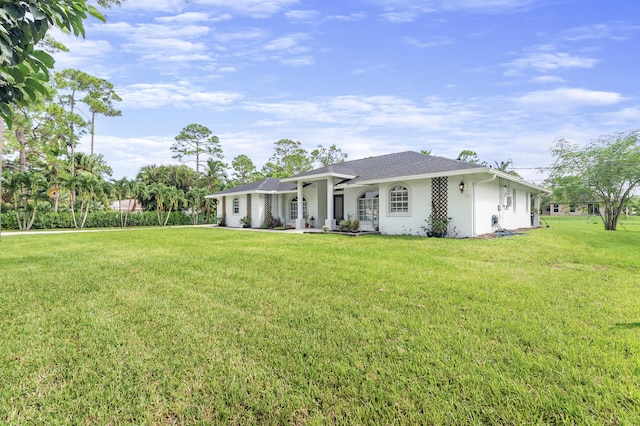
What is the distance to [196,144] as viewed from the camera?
4172 cm

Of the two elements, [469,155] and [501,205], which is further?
[469,155]

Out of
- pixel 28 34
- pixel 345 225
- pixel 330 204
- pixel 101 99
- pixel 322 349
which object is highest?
pixel 101 99

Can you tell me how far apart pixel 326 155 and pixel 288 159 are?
592 cm

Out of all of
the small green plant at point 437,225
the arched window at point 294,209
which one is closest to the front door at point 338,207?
the arched window at point 294,209

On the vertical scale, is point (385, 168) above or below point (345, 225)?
above

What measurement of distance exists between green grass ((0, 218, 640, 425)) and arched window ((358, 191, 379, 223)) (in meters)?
10.5

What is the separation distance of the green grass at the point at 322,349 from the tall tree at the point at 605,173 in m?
16.0

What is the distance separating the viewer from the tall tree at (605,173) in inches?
648

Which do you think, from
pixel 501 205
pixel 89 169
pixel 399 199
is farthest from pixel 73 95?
pixel 501 205

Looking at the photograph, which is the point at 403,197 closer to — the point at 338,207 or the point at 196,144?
the point at 338,207

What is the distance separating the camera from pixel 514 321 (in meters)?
3.38

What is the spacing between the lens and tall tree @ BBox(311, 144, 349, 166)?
143 ft

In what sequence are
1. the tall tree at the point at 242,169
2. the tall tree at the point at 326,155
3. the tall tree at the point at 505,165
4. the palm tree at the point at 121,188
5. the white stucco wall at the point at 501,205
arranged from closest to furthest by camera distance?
the white stucco wall at the point at 501,205 → the palm tree at the point at 121,188 → the tall tree at the point at 505,165 → the tall tree at the point at 242,169 → the tall tree at the point at 326,155

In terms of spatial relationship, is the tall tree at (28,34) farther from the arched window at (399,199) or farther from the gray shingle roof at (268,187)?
the gray shingle roof at (268,187)
